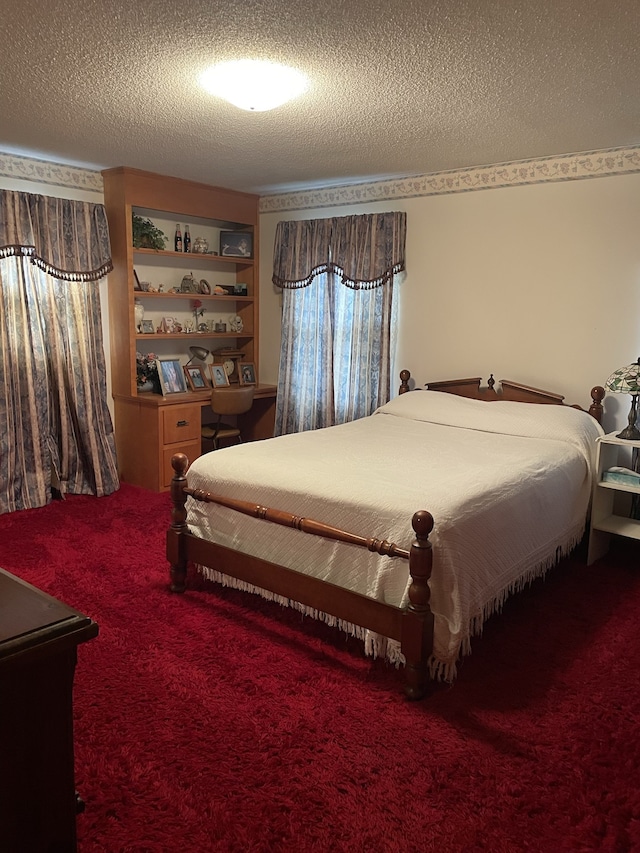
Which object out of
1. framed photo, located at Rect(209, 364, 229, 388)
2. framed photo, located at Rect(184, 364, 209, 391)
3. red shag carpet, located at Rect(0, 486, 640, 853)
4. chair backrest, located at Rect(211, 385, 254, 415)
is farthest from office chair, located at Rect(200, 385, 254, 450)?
red shag carpet, located at Rect(0, 486, 640, 853)

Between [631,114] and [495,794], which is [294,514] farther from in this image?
[631,114]

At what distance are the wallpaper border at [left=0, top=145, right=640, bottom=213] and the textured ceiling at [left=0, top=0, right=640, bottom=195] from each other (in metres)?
0.09

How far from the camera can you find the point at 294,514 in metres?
2.70

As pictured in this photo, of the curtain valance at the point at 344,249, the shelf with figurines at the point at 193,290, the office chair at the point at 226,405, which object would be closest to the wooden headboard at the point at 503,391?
the curtain valance at the point at 344,249

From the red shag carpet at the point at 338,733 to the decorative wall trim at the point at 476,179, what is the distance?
95.8 inches

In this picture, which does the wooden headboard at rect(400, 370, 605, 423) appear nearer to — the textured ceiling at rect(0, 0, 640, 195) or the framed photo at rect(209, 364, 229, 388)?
the textured ceiling at rect(0, 0, 640, 195)

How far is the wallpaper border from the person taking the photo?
12.4 feet

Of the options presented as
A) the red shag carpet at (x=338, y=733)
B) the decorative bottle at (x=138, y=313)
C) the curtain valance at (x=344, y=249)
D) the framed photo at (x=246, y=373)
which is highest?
the curtain valance at (x=344, y=249)

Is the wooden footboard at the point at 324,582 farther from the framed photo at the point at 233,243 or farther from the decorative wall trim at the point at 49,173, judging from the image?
the framed photo at the point at 233,243

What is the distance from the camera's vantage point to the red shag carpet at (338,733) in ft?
5.69

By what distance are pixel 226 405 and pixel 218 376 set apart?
67cm

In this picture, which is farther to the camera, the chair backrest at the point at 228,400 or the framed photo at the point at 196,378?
the framed photo at the point at 196,378

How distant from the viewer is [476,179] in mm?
4281

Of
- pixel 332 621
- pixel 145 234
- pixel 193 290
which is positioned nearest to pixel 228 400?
pixel 193 290
